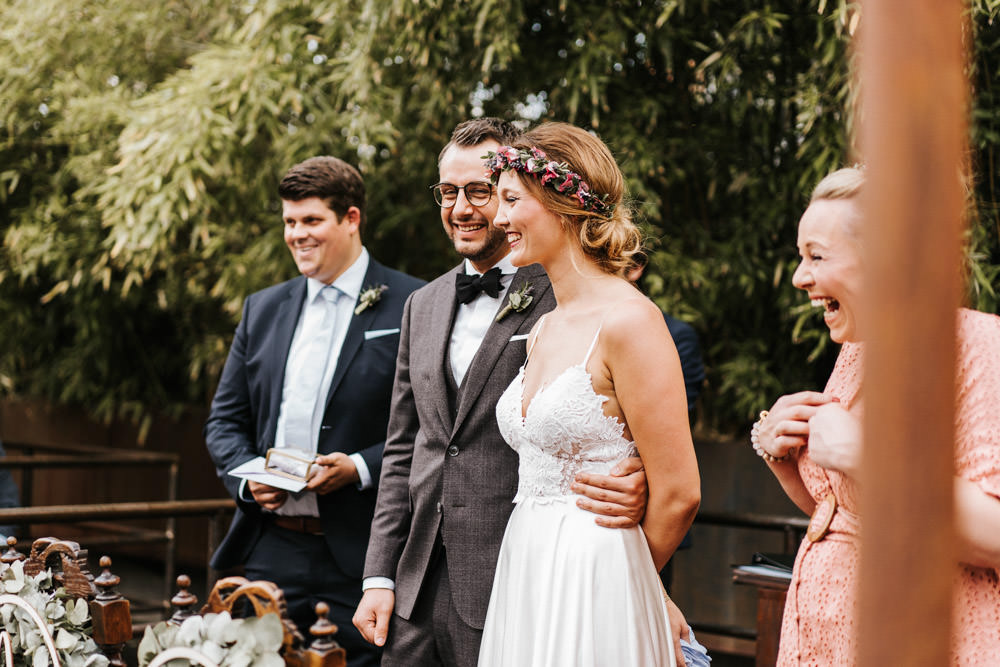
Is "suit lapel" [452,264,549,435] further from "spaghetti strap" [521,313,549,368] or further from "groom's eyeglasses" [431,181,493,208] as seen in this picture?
"groom's eyeglasses" [431,181,493,208]

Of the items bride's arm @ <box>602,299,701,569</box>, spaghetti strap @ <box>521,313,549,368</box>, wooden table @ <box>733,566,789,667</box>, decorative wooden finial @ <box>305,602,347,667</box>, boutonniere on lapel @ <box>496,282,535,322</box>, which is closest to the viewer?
decorative wooden finial @ <box>305,602,347,667</box>

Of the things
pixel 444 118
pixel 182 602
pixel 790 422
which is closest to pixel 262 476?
pixel 182 602

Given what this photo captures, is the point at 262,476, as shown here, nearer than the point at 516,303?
No

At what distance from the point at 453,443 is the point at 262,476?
72 cm

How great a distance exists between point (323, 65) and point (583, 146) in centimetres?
348

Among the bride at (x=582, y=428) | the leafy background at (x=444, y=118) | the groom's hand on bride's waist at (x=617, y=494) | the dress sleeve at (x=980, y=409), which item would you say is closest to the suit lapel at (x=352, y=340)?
the bride at (x=582, y=428)

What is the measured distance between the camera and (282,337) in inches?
119

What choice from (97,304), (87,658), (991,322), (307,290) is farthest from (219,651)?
(97,304)

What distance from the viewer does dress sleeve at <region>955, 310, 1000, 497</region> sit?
1.36 metres

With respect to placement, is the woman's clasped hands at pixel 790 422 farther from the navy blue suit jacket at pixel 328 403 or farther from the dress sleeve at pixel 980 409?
the navy blue suit jacket at pixel 328 403

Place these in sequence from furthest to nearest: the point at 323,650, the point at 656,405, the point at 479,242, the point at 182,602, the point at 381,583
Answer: the point at 479,242 < the point at 381,583 < the point at 656,405 < the point at 182,602 < the point at 323,650

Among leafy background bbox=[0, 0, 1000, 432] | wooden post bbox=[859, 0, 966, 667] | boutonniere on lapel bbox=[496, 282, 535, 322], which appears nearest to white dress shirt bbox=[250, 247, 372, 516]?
boutonniere on lapel bbox=[496, 282, 535, 322]

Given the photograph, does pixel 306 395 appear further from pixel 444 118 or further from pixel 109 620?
pixel 444 118

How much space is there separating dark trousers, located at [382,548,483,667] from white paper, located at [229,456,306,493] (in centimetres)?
53
